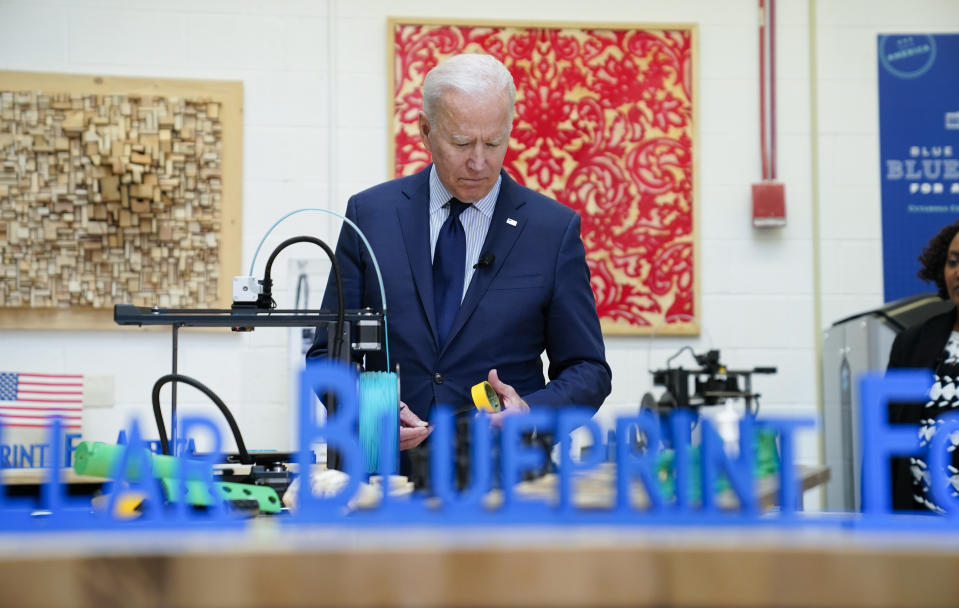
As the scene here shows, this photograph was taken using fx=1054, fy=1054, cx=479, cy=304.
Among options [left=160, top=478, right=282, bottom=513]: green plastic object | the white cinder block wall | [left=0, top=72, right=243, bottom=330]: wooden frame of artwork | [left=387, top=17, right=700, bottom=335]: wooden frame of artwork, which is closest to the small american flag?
the white cinder block wall

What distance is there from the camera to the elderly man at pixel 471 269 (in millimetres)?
1960

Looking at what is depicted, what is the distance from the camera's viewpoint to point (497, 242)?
2021mm

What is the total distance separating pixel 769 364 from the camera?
438 centimetres

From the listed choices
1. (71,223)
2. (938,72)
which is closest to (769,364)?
(938,72)

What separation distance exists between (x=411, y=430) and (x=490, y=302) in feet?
1.25

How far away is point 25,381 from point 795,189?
3158mm

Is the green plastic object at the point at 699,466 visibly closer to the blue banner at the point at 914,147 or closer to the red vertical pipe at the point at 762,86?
the red vertical pipe at the point at 762,86

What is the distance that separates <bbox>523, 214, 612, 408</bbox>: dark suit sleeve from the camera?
1.94m

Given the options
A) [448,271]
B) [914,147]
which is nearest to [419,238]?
[448,271]

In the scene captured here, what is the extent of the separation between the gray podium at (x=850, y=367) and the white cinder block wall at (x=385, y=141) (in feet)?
0.50

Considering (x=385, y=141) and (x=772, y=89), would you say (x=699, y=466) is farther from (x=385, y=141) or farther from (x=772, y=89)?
(x=772, y=89)

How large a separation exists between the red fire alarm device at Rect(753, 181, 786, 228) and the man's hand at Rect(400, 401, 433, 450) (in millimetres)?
2901

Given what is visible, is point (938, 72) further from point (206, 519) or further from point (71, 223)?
point (206, 519)

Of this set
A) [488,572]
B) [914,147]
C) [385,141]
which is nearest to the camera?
[488,572]
